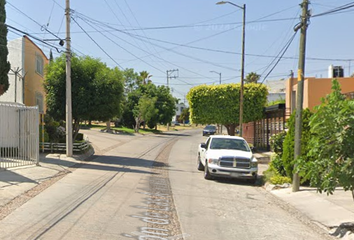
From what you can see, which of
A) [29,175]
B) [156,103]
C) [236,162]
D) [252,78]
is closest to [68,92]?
[29,175]

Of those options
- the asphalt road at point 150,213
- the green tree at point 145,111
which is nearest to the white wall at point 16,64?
the asphalt road at point 150,213

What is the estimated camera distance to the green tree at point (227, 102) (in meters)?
26.7

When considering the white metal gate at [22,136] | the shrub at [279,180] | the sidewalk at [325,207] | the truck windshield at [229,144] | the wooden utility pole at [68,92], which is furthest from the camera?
the wooden utility pole at [68,92]

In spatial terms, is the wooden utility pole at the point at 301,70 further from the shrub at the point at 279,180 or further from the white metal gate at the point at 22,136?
the white metal gate at the point at 22,136

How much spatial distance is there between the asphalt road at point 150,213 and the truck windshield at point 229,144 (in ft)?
6.99

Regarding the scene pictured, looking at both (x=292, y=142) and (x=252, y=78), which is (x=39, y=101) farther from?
(x=252, y=78)

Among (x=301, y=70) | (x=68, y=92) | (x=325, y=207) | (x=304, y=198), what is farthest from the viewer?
(x=68, y=92)

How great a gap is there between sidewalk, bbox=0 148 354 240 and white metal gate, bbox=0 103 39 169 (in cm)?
71

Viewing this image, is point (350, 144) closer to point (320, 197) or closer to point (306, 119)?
point (320, 197)

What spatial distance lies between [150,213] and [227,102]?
784 inches

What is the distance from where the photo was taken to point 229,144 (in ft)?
47.5

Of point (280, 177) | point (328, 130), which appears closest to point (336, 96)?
point (328, 130)

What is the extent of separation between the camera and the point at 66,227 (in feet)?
20.6

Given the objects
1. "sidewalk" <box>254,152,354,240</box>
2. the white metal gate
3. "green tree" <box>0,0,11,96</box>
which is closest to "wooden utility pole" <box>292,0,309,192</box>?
"sidewalk" <box>254,152,354,240</box>
